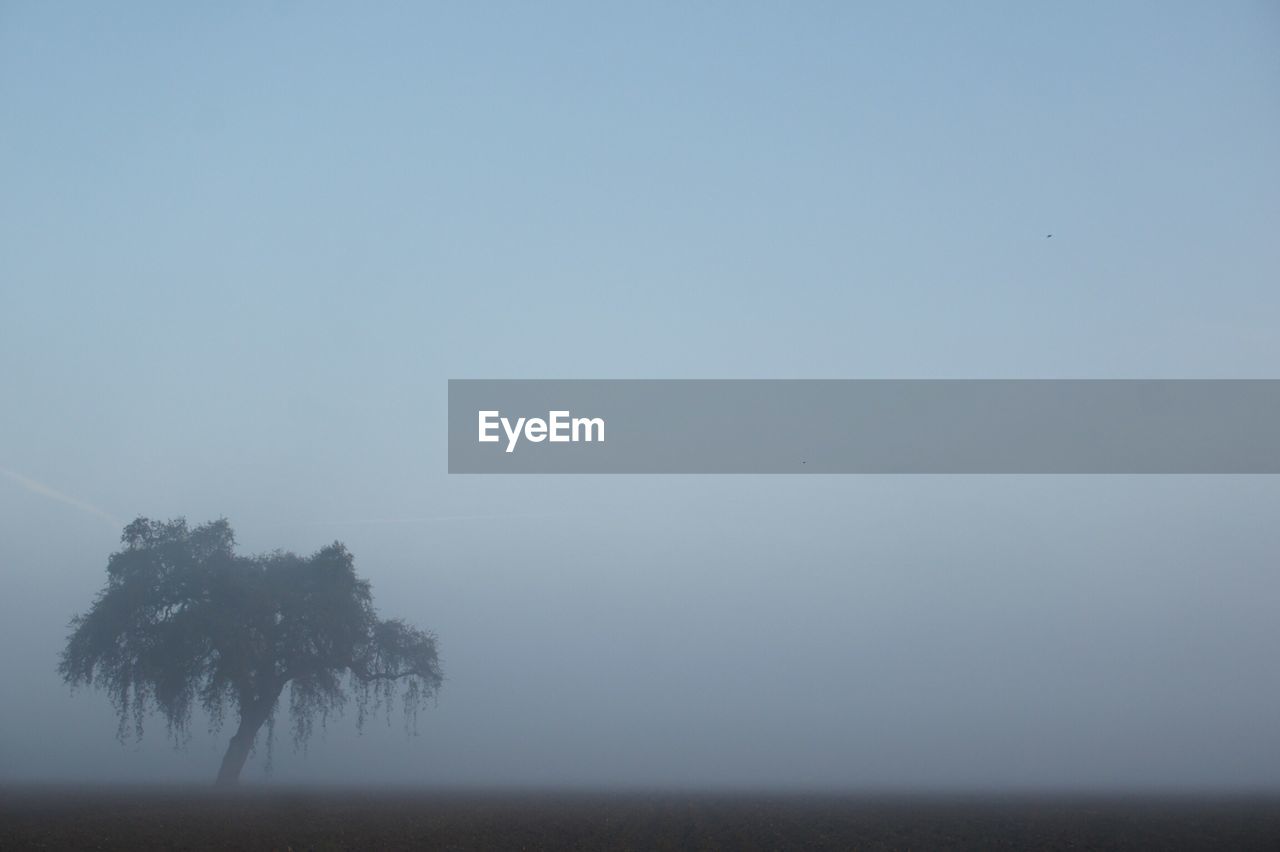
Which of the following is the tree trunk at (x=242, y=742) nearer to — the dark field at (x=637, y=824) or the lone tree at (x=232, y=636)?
the lone tree at (x=232, y=636)

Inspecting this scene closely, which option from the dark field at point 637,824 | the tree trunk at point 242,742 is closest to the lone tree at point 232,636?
the tree trunk at point 242,742

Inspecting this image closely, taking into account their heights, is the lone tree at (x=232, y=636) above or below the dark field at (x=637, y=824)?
above

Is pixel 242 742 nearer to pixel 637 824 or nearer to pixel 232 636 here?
pixel 232 636

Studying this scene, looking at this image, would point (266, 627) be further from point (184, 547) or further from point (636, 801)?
point (636, 801)

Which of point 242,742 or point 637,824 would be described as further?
point 242,742

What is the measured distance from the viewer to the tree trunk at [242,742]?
160ft

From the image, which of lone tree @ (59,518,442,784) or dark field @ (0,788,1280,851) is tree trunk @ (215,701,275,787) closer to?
lone tree @ (59,518,442,784)

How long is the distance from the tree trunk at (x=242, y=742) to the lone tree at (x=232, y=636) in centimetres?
5

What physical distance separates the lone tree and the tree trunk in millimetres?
48

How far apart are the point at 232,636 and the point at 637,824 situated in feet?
91.4

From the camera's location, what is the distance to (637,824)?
85.6ft

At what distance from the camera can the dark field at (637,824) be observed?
22.1 meters

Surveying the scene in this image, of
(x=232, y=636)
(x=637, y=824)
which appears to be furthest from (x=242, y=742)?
(x=637, y=824)

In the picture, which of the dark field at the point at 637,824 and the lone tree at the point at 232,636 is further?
the lone tree at the point at 232,636
